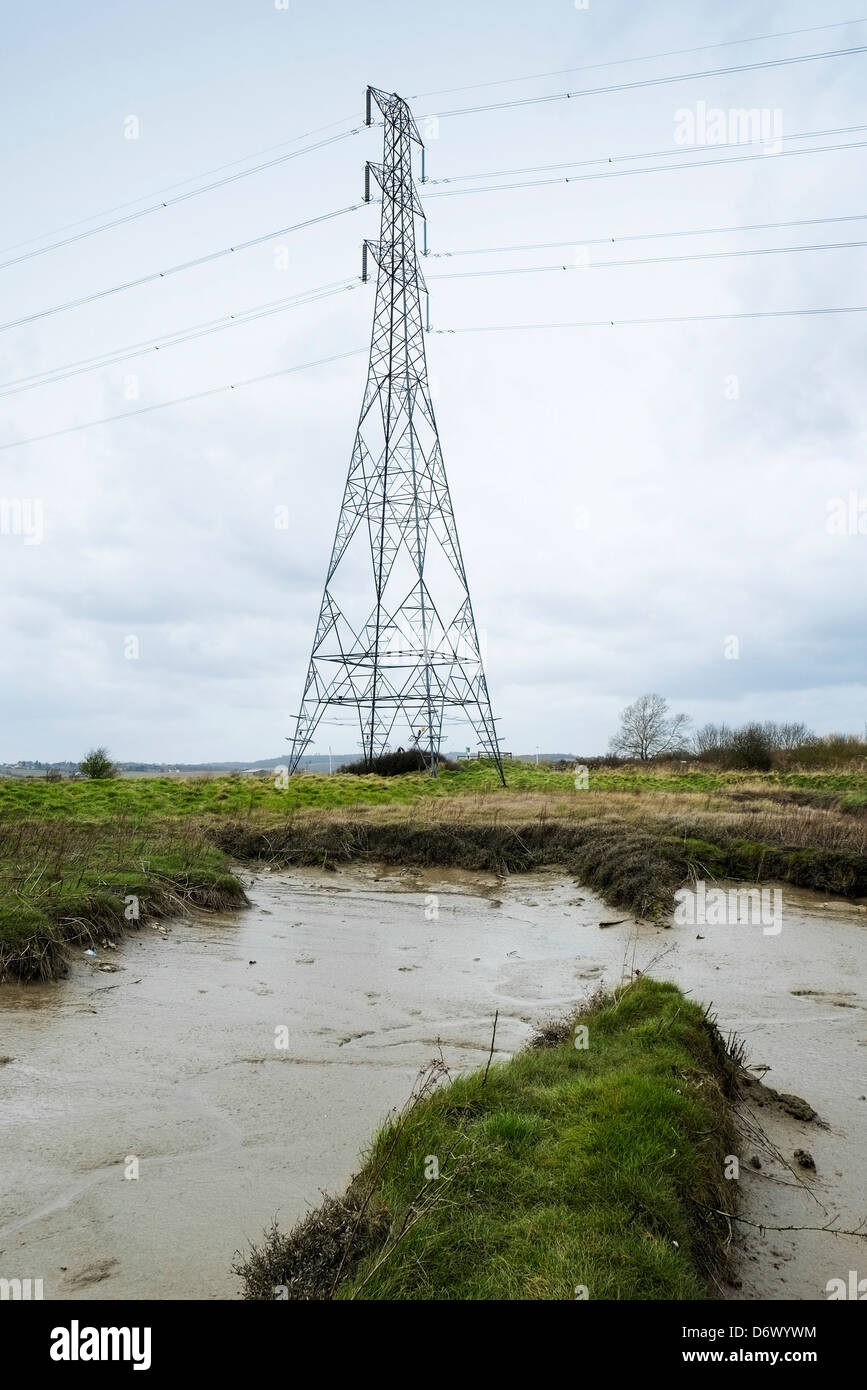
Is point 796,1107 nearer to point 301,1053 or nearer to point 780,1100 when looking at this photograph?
point 780,1100

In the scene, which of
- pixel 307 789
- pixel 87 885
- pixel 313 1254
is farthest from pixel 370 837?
pixel 313 1254

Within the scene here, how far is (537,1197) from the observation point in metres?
5.05

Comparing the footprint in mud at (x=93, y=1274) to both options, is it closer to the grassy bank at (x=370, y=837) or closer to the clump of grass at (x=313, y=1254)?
the clump of grass at (x=313, y=1254)

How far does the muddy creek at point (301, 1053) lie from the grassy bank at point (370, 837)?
2.51 feet

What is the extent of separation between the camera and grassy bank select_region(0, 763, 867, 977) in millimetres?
13250

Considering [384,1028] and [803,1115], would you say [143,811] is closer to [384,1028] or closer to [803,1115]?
[384,1028]

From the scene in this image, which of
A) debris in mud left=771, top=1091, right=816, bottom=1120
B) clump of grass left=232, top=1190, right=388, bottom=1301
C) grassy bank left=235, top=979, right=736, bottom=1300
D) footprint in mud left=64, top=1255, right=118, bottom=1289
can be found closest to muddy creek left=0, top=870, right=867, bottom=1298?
footprint in mud left=64, top=1255, right=118, bottom=1289

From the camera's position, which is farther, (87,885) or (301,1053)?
(87,885)

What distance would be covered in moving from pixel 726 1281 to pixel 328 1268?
2228 millimetres

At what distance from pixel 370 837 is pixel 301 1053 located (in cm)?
1208

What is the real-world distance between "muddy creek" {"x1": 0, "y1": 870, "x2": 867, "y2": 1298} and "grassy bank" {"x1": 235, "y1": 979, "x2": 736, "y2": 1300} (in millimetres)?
482

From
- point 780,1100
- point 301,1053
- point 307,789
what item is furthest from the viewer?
point 307,789

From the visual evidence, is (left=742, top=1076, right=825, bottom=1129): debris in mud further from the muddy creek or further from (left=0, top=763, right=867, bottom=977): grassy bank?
(left=0, top=763, right=867, bottom=977): grassy bank
